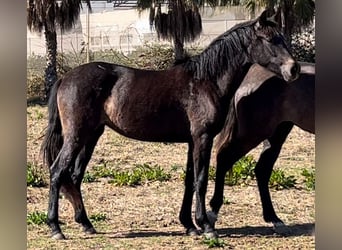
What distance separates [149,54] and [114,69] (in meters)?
0.88

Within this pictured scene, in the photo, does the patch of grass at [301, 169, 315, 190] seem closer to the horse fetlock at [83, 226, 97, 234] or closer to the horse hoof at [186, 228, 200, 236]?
the horse hoof at [186, 228, 200, 236]

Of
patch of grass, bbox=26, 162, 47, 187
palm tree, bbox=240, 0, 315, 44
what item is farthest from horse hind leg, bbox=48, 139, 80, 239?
palm tree, bbox=240, 0, 315, 44

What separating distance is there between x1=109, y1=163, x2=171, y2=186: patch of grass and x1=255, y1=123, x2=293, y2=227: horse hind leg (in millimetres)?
928

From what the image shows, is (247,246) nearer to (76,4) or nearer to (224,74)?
(224,74)

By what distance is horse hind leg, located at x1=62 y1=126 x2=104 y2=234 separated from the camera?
3.89 meters

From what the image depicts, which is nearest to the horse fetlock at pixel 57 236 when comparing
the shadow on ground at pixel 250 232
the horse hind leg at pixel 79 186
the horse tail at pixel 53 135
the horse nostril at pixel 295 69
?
the horse hind leg at pixel 79 186

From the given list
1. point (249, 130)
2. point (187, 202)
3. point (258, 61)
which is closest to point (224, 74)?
point (258, 61)

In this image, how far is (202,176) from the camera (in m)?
3.85

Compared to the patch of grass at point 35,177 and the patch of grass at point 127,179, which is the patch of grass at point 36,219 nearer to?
the patch of grass at point 35,177

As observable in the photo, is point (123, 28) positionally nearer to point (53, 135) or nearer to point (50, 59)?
point (50, 59)

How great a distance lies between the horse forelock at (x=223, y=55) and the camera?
373 cm

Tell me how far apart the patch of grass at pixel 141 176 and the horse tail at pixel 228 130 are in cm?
93

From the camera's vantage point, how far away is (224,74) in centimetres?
378

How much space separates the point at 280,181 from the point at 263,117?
848 mm
